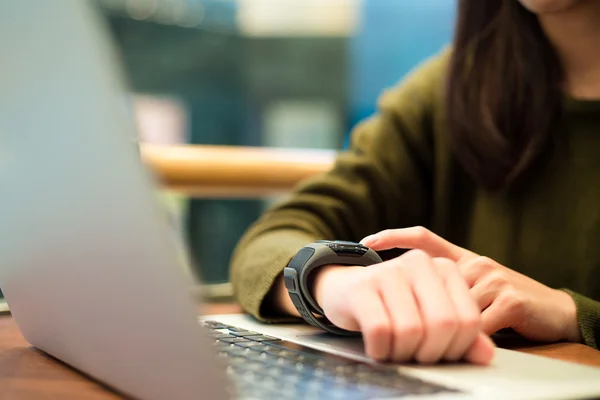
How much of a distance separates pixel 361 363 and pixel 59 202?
189 mm

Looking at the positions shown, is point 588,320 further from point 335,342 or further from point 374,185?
point 374,185

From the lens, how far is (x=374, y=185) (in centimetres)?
94

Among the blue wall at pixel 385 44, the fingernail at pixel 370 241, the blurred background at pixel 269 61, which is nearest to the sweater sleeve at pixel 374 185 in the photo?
the fingernail at pixel 370 241

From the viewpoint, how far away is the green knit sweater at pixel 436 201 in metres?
0.82

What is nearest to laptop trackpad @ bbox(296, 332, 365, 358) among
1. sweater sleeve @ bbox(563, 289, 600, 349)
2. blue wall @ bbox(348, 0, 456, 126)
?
sweater sleeve @ bbox(563, 289, 600, 349)

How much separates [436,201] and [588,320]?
390mm

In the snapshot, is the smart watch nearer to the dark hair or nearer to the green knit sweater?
the green knit sweater

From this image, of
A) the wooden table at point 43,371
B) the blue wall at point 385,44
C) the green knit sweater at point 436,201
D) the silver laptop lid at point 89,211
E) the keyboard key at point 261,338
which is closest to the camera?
the silver laptop lid at point 89,211

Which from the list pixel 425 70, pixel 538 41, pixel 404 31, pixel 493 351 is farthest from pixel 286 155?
pixel 404 31

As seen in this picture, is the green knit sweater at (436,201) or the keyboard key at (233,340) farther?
the green knit sweater at (436,201)

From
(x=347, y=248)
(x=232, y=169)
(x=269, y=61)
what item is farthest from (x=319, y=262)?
(x=269, y=61)

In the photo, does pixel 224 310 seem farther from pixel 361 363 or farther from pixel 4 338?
pixel 361 363

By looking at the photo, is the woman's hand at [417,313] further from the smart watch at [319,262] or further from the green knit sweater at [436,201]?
the green knit sweater at [436,201]

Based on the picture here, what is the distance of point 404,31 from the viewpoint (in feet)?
9.33
